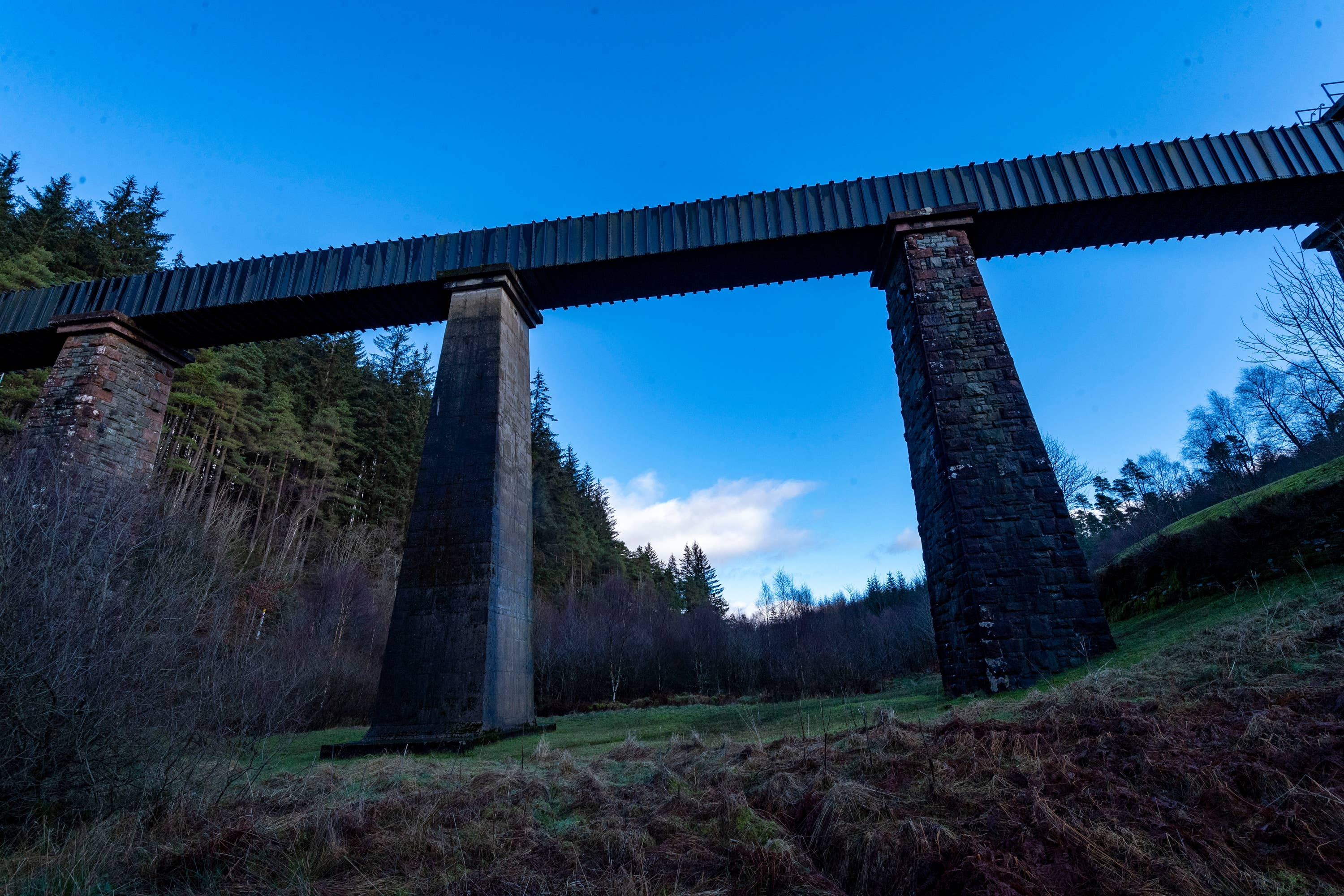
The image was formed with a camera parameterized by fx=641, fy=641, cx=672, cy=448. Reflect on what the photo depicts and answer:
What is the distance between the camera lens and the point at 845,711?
6766mm

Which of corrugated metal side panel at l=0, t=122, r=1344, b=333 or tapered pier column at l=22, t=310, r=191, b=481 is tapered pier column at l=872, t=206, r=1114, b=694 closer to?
corrugated metal side panel at l=0, t=122, r=1344, b=333

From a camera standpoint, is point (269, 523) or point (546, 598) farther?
point (546, 598)

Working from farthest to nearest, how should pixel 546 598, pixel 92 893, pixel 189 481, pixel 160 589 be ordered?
pixel 546 598, pixel 189 481, pixel 160 589, pixel 92 893

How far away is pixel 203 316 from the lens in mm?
12914

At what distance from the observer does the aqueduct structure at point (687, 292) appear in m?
8.79

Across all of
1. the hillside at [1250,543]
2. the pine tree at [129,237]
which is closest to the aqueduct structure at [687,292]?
the hillside at [1250,543]

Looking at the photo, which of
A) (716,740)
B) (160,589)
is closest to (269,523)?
(160,589)

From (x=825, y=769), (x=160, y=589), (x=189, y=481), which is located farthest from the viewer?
(x=189, y=481)

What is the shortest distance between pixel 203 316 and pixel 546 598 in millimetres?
23070

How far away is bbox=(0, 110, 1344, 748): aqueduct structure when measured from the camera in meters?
8.79

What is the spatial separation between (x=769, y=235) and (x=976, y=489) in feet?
17.8

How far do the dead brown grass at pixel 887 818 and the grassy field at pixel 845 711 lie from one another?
1070 millimetres

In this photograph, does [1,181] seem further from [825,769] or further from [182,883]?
[825,769]

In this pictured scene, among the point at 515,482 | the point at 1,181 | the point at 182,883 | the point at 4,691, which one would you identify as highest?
the point at 1,181
